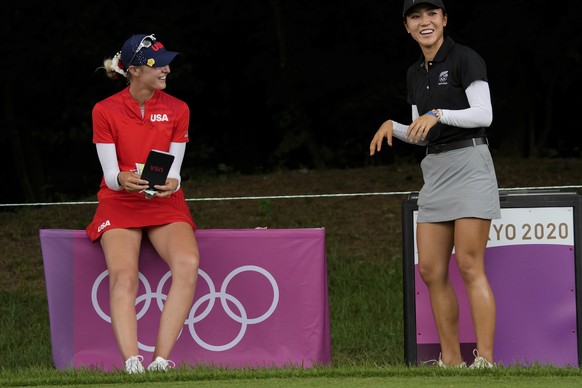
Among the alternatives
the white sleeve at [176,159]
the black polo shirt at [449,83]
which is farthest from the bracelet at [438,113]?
the white sleeve at [176,159]

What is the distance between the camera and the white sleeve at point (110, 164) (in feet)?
23.4

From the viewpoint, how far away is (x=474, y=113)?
6516mm

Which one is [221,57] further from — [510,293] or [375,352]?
[510,293]

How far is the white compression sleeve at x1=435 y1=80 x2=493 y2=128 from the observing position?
6.51 metres

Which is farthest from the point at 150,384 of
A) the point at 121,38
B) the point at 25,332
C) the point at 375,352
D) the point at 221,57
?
the point at 221,57

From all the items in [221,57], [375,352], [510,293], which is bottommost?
[375,352]

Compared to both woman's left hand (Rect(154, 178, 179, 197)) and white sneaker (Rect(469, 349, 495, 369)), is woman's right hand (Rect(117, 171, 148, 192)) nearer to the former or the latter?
woman's left hand (Rect(154, 178, 179, 197))

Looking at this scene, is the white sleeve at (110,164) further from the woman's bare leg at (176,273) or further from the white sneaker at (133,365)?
the white sneaker at (133,365)

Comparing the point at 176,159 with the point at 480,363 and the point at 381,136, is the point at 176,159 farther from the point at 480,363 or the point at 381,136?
the point at 480,363

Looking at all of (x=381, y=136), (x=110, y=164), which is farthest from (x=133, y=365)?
(x=381, y=136)

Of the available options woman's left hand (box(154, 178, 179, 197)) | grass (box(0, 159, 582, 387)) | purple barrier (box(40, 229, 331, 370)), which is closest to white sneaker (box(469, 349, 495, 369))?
grass (box(0, 159, 582, 387))

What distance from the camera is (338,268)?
1155cm

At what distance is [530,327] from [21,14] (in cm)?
1404

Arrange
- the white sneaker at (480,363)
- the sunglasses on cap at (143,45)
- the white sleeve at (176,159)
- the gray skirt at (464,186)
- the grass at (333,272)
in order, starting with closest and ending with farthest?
1. the grass at (333,272)
2. the white sneaker at (480,363)
3. the gray skirt at (464,186)
4. the white sleeve at (176,159)
5. the sunglasses on cap at (143,45)
